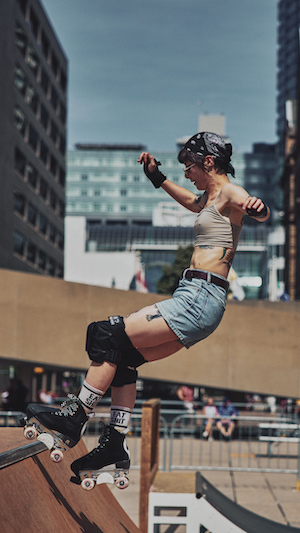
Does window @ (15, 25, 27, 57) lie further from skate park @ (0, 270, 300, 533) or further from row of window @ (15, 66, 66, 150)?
skate park @ (0, 270, 300, 533)

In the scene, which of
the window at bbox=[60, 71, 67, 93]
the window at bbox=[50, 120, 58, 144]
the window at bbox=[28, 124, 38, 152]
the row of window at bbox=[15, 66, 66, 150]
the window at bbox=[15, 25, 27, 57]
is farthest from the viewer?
the window at bbox=[60, 71, 67, 93]

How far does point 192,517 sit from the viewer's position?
5.76 meters

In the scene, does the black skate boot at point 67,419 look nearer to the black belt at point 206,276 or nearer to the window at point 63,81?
the black belt at point 206,276

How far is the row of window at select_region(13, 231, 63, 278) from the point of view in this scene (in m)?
49.4

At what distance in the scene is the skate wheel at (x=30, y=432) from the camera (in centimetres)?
383

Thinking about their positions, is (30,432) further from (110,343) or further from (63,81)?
(63,81)

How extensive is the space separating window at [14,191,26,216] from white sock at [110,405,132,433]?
4553cm

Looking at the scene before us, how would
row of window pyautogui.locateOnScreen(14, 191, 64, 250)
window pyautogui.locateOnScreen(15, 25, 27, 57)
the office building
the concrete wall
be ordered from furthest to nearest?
the office building
row of window pyautogui.locateOnScreen(14, 191, 64, 250)
window pyautogui.locateOnScreen(15, 25, 27, 57)
the concrete wall

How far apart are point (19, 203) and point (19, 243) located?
3080 mm

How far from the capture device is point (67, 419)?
3779 millimetres

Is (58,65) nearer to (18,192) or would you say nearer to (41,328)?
(18,192)

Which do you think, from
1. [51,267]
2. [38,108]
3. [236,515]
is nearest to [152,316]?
[236,515]

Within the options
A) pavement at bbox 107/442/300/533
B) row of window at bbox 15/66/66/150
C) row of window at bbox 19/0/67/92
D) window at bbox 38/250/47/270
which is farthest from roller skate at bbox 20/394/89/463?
window at bbox 38/250/47/270

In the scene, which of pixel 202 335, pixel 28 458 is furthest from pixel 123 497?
pixel 202 335
